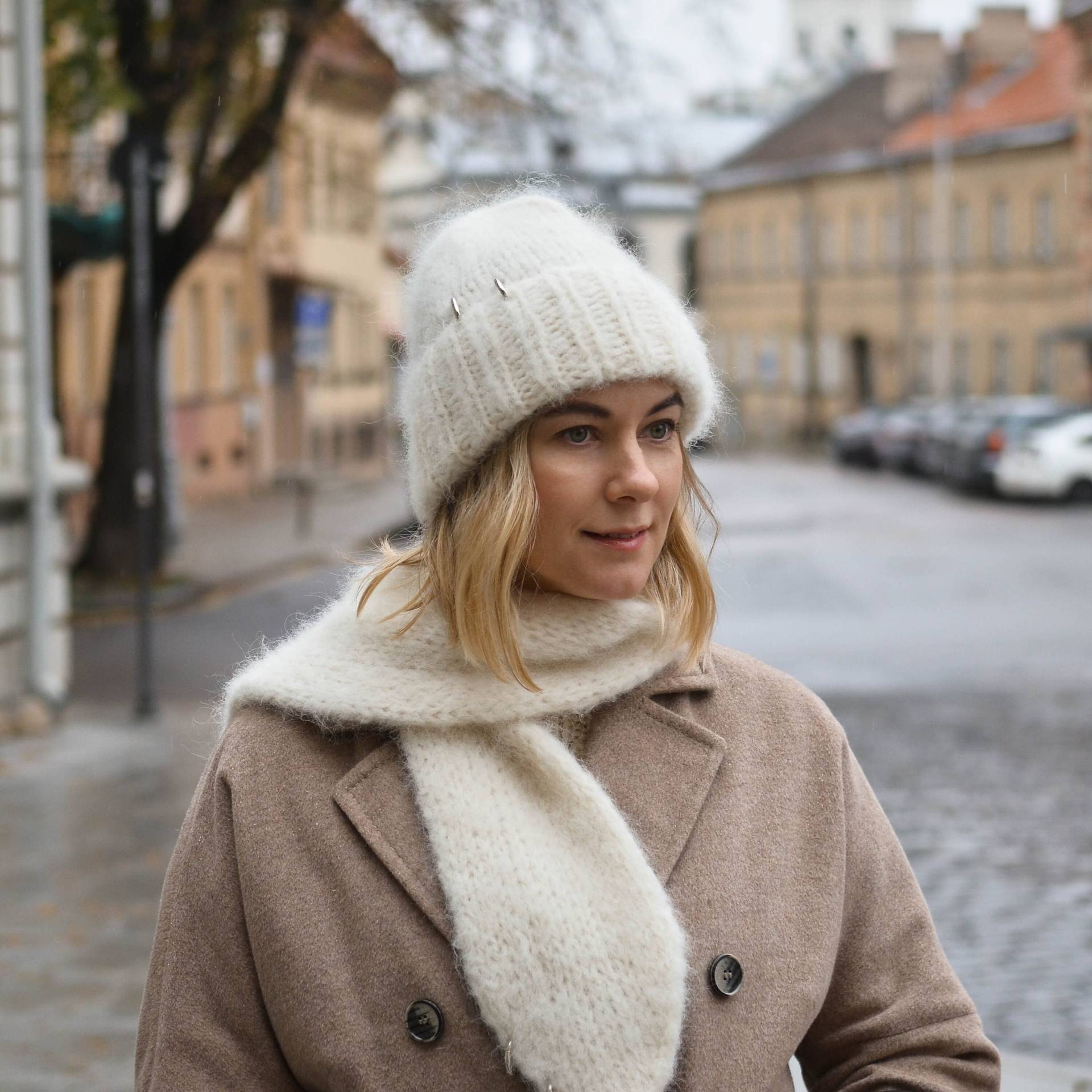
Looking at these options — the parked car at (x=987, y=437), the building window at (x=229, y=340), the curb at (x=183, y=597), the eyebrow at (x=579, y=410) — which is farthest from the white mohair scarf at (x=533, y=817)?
the building window at (x=229, y=340)

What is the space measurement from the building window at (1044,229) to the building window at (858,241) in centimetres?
922

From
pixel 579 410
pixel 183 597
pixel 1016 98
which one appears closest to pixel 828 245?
pixel 1016 98

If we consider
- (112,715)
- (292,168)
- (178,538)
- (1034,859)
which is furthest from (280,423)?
(1034,859)

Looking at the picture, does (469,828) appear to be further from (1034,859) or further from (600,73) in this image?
(600,73)

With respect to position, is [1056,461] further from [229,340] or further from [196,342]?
[229,340]

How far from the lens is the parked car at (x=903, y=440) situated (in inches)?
1720

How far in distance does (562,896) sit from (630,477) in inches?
19.2

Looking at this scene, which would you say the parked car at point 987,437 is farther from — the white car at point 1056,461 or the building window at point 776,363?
the building window at point 776,363

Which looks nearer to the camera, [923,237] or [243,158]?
[243,158]

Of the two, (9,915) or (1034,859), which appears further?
(1034,859)

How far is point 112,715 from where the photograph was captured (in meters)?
12.0

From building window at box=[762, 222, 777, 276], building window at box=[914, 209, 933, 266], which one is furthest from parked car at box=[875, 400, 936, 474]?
building window at box=[762, 222, 777, 276]

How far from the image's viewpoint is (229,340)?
125ft

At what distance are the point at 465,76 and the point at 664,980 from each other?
671 inches
